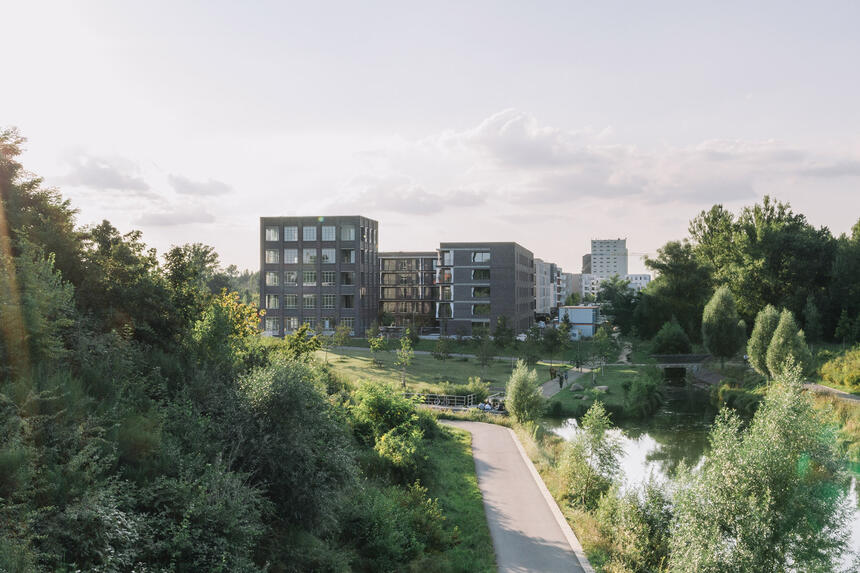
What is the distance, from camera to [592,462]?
71.7ft

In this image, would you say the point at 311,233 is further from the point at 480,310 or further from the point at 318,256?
the point at 480,310

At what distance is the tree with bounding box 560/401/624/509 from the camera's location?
2148 cm

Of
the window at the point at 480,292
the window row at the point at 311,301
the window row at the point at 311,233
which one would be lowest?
the window row at the point at 311,301

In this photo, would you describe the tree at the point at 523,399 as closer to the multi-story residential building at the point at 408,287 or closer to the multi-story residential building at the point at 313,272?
the multi-story residential building at the point at 313,272

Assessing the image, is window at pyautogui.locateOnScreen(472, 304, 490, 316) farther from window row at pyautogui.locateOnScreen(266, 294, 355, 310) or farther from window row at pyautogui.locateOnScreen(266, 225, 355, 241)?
window row at pyautogui.locateOnScreen(266, 225, 355, 241)

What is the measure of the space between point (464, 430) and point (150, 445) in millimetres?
21539

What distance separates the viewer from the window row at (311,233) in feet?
252

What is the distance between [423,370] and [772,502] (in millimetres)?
40693

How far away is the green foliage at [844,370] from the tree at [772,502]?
30.7m

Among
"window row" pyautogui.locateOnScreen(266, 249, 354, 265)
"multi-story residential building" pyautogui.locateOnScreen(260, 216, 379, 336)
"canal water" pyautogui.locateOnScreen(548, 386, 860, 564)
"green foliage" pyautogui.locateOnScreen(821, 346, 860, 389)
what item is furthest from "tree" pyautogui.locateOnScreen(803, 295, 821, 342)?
"window row" pyautogui.locateOnScreen(266, 249, 354, 265)

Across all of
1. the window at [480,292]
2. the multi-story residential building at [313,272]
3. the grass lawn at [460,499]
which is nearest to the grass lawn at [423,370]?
the multi-story residential building at [313,272]

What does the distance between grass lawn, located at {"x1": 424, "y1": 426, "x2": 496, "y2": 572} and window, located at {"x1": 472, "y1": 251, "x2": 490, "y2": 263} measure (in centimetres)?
4618

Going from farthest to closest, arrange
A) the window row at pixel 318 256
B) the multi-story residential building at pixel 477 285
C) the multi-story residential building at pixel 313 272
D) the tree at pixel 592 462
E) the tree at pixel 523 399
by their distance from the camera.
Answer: the window row at pixel 318 256
the multi-story residential building at pixel 313 272
the multi-story residential building at pixel 477 285
the tree at pixel 523 399
the tree at pixel 592 462

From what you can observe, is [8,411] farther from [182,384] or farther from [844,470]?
[844,470]
